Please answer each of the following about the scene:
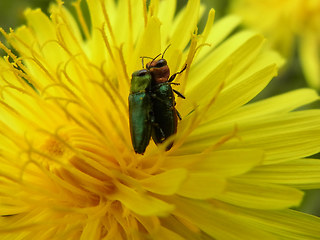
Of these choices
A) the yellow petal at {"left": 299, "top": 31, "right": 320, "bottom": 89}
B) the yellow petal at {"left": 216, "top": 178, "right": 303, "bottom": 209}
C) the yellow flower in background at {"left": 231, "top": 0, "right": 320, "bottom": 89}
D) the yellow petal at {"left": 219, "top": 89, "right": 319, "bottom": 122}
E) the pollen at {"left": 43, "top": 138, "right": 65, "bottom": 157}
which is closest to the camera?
the yellow petal at {"left": 216, "top": 178, "right": 303, "bottom": 209}

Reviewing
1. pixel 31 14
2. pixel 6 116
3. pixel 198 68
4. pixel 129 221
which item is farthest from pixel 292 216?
pixel 31 14

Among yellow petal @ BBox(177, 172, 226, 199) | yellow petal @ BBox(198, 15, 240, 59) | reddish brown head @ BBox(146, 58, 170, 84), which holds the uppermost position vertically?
yellow petal @ BBox(198, 15, 240, 59)

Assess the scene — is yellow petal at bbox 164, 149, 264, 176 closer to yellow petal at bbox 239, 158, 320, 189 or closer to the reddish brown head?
yellow petal at bbox 239, 158, 320, 189

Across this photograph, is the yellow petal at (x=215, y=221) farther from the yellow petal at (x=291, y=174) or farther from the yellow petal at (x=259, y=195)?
the yellow petal at (x=291, y=174)

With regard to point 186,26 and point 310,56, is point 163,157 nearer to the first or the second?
point 186,26

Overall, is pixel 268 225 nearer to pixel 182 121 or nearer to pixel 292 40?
pixel 182 121

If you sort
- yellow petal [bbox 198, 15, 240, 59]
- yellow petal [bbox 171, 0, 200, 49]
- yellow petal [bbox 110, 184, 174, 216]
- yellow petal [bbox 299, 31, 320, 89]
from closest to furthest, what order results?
A: yellow petal [bbox 110, 184, 174, 216]
yellow petal [bbox 171, 0, 200, 49]
yellow petal [bbox 198, 15, 240, 59]
yellow petal [bbox 299, 31, 320, 89]

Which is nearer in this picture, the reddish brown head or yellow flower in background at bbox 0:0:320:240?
yellow flower in background at bbox 0:0:320:240

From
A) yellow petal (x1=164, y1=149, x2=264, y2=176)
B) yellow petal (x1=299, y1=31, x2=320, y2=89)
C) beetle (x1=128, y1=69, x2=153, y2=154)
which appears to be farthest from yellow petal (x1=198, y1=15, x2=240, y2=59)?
yellow petal (x1=299, y1=31, x2=320, y2=89)
